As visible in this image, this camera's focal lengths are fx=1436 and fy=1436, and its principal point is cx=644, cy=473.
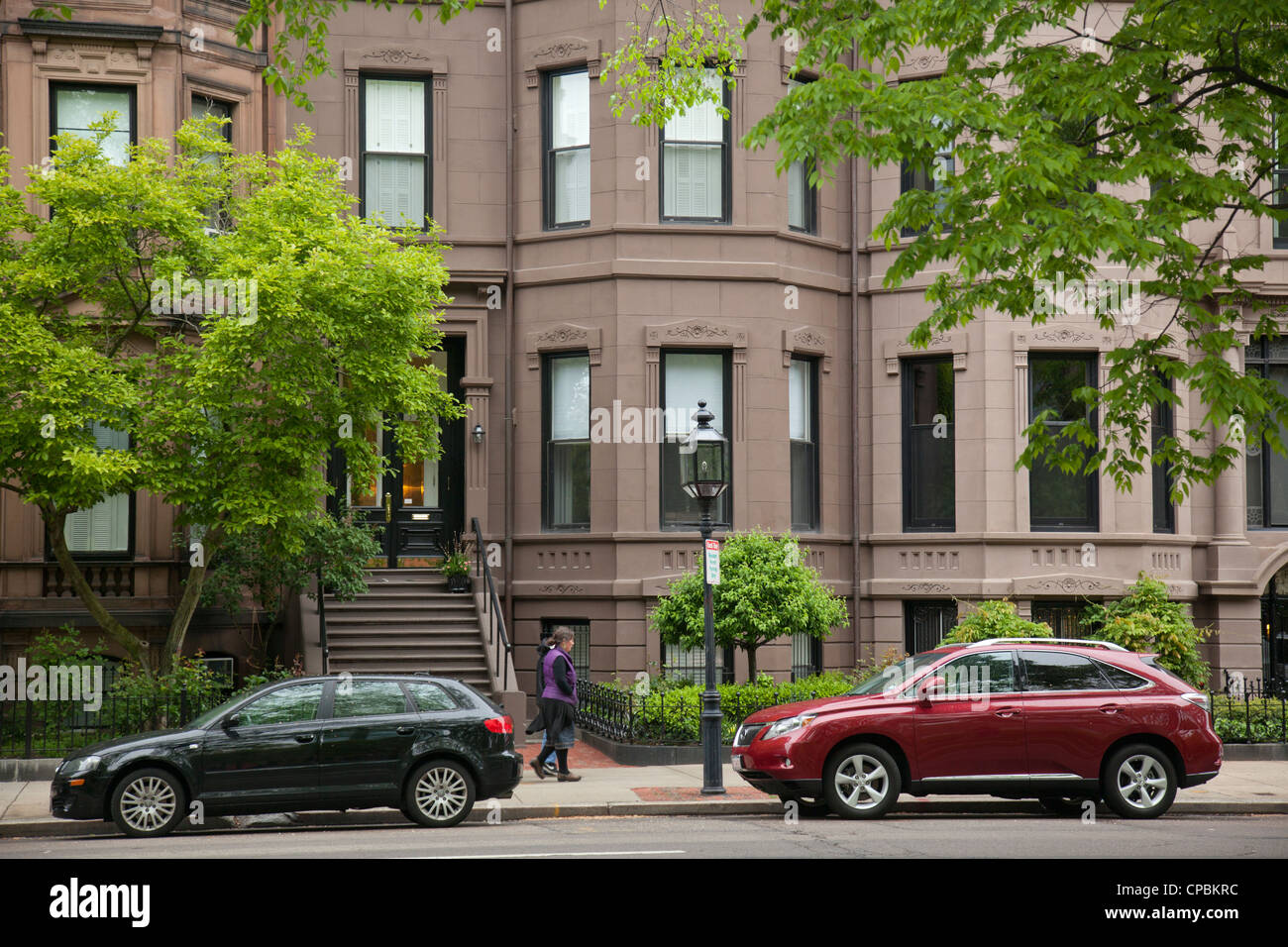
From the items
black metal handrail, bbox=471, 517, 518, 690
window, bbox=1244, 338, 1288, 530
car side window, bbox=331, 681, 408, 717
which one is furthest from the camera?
window, bbox=1244, 338, 1288, 530

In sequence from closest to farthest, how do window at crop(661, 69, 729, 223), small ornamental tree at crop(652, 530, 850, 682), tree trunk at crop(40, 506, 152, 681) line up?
tree trunk at crop(40, 506, 152, 681) < small ornamental tree at crop(652, 530, 850, 682) < window at crop(661, 69, 729, 223)

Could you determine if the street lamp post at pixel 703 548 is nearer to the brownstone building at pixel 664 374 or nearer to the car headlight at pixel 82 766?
the brownstone building at pixel 664 374

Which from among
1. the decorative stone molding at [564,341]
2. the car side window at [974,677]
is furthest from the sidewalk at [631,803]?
the decorative stone molding at [564,341]

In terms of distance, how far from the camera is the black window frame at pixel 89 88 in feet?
67.2

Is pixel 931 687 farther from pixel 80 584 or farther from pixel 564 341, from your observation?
pixel 80 584

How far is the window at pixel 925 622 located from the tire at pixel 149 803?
12559 mm

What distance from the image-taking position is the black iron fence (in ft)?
55.7

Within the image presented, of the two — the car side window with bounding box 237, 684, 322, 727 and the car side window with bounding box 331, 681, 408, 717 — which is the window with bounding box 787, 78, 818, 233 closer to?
the car side window with bounding box 331, 681, 408, 717

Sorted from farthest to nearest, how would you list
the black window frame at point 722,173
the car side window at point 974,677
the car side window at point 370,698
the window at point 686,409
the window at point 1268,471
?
the window at point 1268,471, the black window frame at point 722,173, the window at point 686,409, the car side window at point 974,677, the car side window at point 370,698

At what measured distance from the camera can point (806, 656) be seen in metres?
22.5

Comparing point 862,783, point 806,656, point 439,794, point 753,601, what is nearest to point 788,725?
point 862,783

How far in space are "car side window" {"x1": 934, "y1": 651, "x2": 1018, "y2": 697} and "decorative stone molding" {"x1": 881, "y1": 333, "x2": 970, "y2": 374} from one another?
28.6 feet

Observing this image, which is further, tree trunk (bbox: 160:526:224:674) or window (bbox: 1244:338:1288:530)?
window (bbox: 1244:338:1288:530)

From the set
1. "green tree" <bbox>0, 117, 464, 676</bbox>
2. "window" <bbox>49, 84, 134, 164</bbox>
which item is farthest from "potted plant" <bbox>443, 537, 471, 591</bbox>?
"window" <bbox>49, 84, 134, 164</bbox>
